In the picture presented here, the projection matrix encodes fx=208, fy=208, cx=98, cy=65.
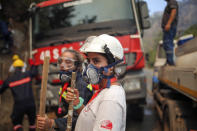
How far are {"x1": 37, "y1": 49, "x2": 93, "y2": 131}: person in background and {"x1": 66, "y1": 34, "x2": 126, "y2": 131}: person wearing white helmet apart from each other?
40 cm

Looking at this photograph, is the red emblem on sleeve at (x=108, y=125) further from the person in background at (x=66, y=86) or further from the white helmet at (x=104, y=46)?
the person in background at (x=66, y=86)

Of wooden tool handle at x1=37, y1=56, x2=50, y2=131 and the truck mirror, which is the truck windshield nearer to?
the truck mirror

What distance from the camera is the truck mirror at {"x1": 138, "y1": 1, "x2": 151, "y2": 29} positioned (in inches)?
152

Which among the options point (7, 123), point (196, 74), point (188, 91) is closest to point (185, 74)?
point (188, 91)

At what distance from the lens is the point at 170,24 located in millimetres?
3963

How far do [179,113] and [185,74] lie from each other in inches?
31.5

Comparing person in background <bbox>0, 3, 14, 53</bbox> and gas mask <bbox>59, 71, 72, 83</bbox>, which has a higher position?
person in background <bbox>0, 3, 14, 53</bbox>

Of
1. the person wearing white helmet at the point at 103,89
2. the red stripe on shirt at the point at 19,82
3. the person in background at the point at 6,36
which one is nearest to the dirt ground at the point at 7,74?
the person in background at the point at 6,36

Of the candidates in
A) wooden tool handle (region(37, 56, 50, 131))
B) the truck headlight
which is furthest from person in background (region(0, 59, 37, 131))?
wooden tool handle (region(37, 56, 50, 131))

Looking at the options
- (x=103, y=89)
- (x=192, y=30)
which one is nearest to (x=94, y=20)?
(x=192, y=30)

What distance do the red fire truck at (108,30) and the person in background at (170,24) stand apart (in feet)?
1.20

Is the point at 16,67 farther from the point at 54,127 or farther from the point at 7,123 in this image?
the point at 54,127

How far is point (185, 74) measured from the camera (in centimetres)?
225

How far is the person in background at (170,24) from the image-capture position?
3902 mm
